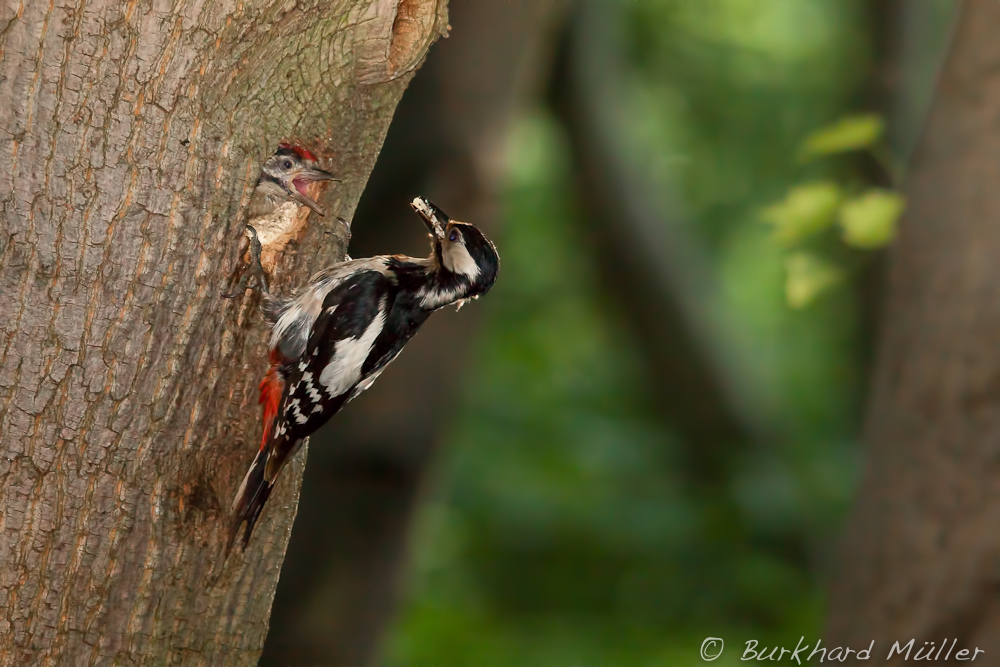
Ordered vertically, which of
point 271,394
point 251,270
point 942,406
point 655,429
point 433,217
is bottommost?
point 655,429

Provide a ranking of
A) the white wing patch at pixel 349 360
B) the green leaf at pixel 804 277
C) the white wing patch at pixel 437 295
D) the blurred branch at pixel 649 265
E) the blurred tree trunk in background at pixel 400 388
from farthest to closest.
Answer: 1. the blurred branch at pixel 649 265
2. the blurred tree trunk in background at pixel 400 388
3. the green leaf at pixel 804 277
4. the white wing patch at pixel 437 295
5. the white wing patch at pixel 349 360

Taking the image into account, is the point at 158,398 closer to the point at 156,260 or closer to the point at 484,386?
the point at 156,260

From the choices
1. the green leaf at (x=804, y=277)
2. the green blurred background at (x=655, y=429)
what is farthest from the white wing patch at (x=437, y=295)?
the green blurred background at (x=655, y=429)

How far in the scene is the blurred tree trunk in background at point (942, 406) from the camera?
8.67ft

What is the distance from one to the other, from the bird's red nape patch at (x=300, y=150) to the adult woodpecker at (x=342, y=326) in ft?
1.11

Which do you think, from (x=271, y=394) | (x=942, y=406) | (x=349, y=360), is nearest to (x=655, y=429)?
(x=942, y=406)

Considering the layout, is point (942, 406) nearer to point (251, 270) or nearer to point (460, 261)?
point (460, 261)

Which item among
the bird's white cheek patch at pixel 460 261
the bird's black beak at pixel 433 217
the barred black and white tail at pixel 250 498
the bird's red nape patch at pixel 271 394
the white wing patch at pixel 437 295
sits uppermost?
the bird's black beak at pixel 433 217

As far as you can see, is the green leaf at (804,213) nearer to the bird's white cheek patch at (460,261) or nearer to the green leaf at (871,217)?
the green leaf at (871,217)

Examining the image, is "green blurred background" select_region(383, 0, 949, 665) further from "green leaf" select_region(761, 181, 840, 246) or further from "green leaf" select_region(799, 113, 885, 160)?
"green leaf" select_region(799, 113, 885, 160)

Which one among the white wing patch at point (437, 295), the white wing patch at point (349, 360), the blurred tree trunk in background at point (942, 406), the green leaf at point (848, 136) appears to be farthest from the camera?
the green leaf at point (848, 136)

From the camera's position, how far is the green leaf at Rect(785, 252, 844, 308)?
300 cm

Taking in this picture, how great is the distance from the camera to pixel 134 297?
1803 mm

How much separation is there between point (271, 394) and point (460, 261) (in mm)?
828
